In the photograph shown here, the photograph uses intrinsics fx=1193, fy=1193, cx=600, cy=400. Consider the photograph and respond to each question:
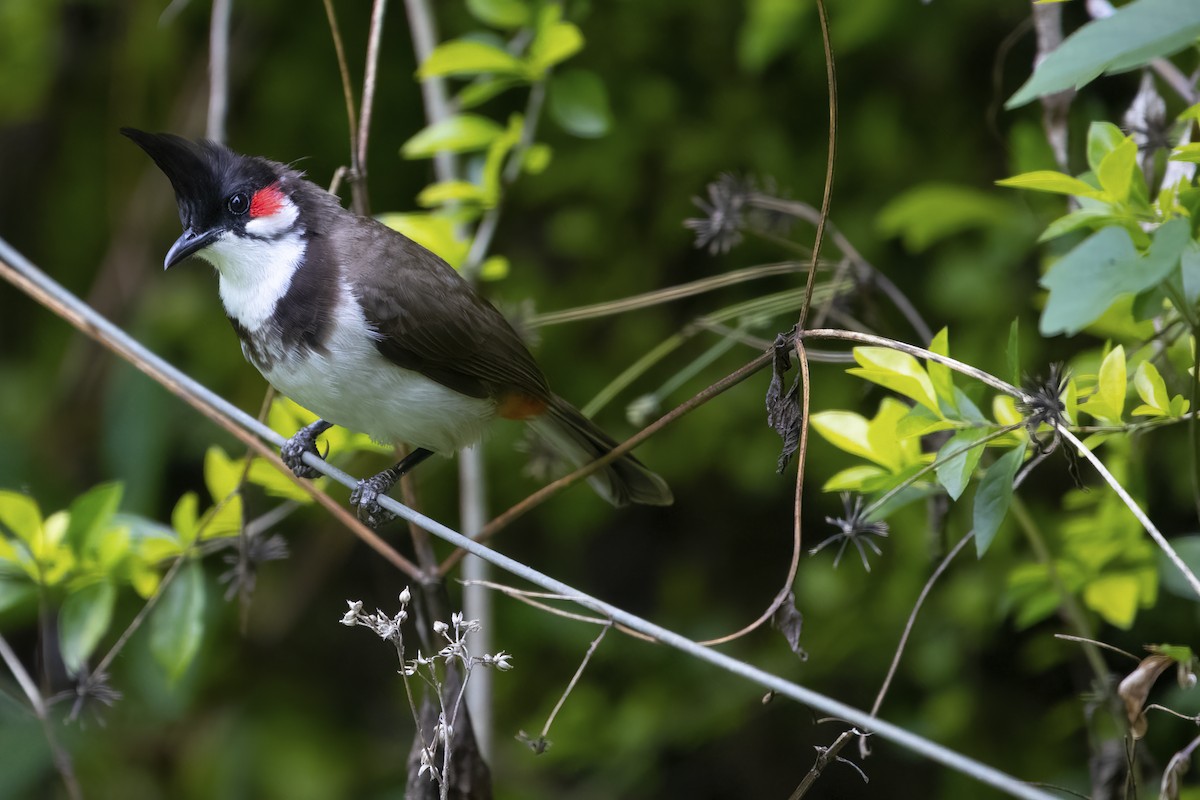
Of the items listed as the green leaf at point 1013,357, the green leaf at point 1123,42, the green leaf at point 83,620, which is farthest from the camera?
the green leaf at point 83,620

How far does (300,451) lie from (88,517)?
0.38 metres

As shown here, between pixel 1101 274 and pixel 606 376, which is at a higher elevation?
pixel 1101 274

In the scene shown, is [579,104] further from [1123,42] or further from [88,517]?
[1123,42]

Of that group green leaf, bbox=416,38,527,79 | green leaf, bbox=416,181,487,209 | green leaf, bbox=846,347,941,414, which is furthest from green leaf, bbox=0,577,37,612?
green leaf, bbox=846,347,941,414

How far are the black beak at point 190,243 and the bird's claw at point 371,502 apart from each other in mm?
523

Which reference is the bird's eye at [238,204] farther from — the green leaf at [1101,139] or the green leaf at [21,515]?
→ the green leaf at [1101,139]

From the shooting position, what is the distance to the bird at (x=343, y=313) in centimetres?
210

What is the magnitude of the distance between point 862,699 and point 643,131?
1663mm

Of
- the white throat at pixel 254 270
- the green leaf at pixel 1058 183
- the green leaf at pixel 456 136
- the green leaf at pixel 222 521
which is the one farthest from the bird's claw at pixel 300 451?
the green leaf at pixel 1058 183

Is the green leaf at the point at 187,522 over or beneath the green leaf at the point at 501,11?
beneath

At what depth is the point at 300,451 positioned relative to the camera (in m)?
2.15

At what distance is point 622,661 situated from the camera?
3541mm

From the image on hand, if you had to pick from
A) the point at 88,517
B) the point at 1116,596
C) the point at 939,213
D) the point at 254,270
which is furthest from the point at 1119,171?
the point at 88,517

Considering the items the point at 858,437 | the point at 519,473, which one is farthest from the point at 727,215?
the point at 519,473
